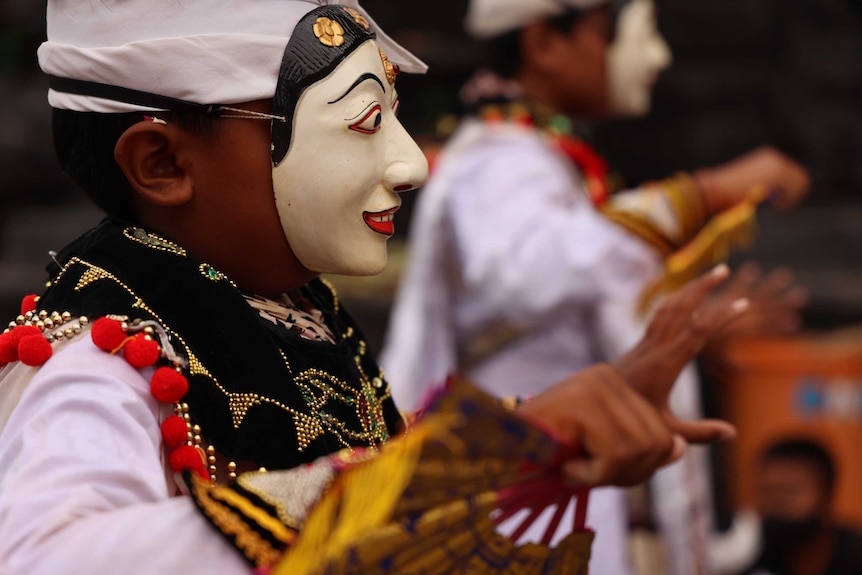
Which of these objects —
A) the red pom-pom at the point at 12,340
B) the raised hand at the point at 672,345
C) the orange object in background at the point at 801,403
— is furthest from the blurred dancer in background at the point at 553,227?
the red pom-pom at the point at 12,340

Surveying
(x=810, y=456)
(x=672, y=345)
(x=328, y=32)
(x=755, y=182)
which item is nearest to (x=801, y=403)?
(x=810, y=456)

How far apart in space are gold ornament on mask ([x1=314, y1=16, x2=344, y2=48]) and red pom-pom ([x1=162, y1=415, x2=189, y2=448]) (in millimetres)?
462

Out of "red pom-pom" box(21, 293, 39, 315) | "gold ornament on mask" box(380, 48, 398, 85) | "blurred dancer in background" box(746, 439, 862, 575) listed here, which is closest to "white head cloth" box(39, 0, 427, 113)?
"gold ornament on mask" box(380, 48, 398, 85)

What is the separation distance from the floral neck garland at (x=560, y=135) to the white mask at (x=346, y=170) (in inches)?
83.1

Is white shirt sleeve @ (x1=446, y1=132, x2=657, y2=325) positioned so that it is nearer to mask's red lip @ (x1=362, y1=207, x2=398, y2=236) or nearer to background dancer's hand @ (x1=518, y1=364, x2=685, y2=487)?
mask's red lip @ (x1=362, y1=207, x2=398, y2=236)

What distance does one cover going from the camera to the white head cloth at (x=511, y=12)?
12.7ft

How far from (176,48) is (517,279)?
1.95 meters

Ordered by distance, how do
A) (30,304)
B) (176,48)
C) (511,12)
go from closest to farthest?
1. (176,48)
2. (30,304)
3. (511,12)

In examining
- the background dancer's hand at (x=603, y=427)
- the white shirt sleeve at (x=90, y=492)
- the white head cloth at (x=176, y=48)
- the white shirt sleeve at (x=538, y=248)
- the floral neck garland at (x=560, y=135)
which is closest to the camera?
the white shirt sleeve at (x=90, y=492)

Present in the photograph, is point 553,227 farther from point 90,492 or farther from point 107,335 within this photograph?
point 90,492

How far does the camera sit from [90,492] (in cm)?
133

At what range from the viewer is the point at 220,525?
133cm

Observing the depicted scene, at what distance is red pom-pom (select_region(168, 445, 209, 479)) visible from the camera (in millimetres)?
1478

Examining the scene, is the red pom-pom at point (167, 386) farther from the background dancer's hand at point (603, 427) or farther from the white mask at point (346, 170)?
the background dancer's hand at point (603, 427)
